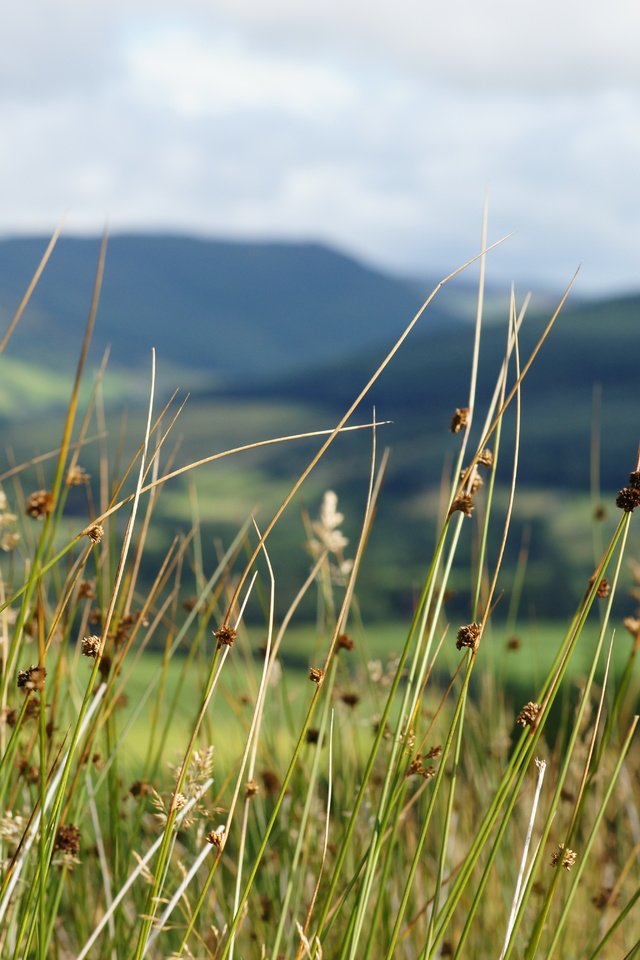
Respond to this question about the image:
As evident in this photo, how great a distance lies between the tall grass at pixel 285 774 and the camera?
89cm

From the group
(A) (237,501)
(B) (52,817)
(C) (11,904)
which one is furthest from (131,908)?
(A) (237,501)

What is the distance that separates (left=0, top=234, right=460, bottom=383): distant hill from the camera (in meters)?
78.8

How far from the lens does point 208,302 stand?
297ft

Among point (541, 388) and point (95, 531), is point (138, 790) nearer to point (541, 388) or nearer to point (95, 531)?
point (95, 531)

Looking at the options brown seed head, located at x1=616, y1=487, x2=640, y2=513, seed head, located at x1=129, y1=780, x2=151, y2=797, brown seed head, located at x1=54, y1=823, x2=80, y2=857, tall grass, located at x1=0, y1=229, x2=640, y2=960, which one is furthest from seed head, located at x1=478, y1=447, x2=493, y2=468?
seed head, located at x1=129, y1=780, x2=151, y2=797

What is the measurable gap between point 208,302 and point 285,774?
91.0m

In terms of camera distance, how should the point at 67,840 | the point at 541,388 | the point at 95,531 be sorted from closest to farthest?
the point at 95,531, the point at 67,840, the point at 541,388

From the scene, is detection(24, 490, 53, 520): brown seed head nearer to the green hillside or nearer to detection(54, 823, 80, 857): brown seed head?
the green hillside

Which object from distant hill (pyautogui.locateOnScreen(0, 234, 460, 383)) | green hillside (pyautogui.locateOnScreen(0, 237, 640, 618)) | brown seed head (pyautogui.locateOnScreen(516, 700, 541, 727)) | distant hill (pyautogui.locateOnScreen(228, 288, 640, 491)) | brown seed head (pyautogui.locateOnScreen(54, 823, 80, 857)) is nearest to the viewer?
brown seed head (pyautogui.locateOnScreen(516, 700, 541, 727))

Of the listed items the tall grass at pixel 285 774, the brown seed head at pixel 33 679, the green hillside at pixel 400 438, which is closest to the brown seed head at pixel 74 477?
the tall grass at pixel 285 774

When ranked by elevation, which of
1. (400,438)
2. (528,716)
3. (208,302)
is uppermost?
(208,302)

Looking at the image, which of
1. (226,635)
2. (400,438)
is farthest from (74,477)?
(400,438)

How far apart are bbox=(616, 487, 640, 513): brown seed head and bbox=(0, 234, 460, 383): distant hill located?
7256 cm

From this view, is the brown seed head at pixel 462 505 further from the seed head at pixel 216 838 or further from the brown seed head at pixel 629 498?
the seed head at pixel 216 838
